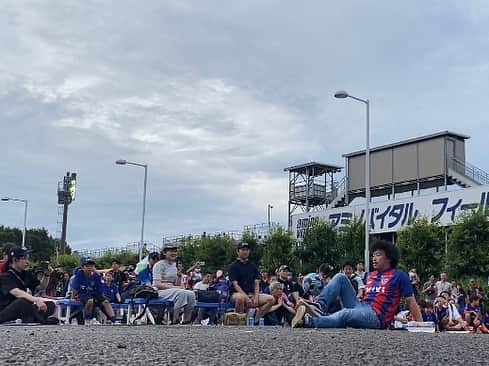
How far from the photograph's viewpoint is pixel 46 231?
340ft

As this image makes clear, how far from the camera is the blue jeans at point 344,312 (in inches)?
359

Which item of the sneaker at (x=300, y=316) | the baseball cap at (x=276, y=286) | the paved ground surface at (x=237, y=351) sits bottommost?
the paved ground surface at (x=237, y=351)

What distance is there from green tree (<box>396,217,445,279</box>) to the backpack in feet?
60.5

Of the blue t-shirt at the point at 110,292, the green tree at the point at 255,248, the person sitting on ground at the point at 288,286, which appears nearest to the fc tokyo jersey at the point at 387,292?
the person sitting on ground at the point at 288,286

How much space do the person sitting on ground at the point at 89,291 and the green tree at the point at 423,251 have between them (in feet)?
69.7

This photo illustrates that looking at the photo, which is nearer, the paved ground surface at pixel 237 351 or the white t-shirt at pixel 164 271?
the paved ground surface at pixel 237 351

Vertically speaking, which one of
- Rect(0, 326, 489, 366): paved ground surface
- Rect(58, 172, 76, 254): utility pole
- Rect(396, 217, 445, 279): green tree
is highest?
Rect(58, 172, 76, 254): utility pole

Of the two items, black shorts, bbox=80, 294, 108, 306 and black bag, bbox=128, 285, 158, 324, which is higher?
black bag, bbox=128, 285, 158, 324

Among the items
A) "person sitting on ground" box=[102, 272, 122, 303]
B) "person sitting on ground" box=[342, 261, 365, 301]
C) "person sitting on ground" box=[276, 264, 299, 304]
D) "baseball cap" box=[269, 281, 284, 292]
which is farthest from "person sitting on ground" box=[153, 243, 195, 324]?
"person sitting on ground" box=[342, 261, 365, 301]

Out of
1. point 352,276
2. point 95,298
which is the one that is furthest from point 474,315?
point 95,298

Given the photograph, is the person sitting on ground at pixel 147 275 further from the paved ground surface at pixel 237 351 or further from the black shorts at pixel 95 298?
the paved ground surface at pixel 237 351

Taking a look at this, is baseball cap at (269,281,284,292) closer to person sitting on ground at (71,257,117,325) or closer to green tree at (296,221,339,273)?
person sitting on ground at (71,257,117,325)

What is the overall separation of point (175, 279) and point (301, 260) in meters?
29.5

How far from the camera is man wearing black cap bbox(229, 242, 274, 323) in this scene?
13016mm
